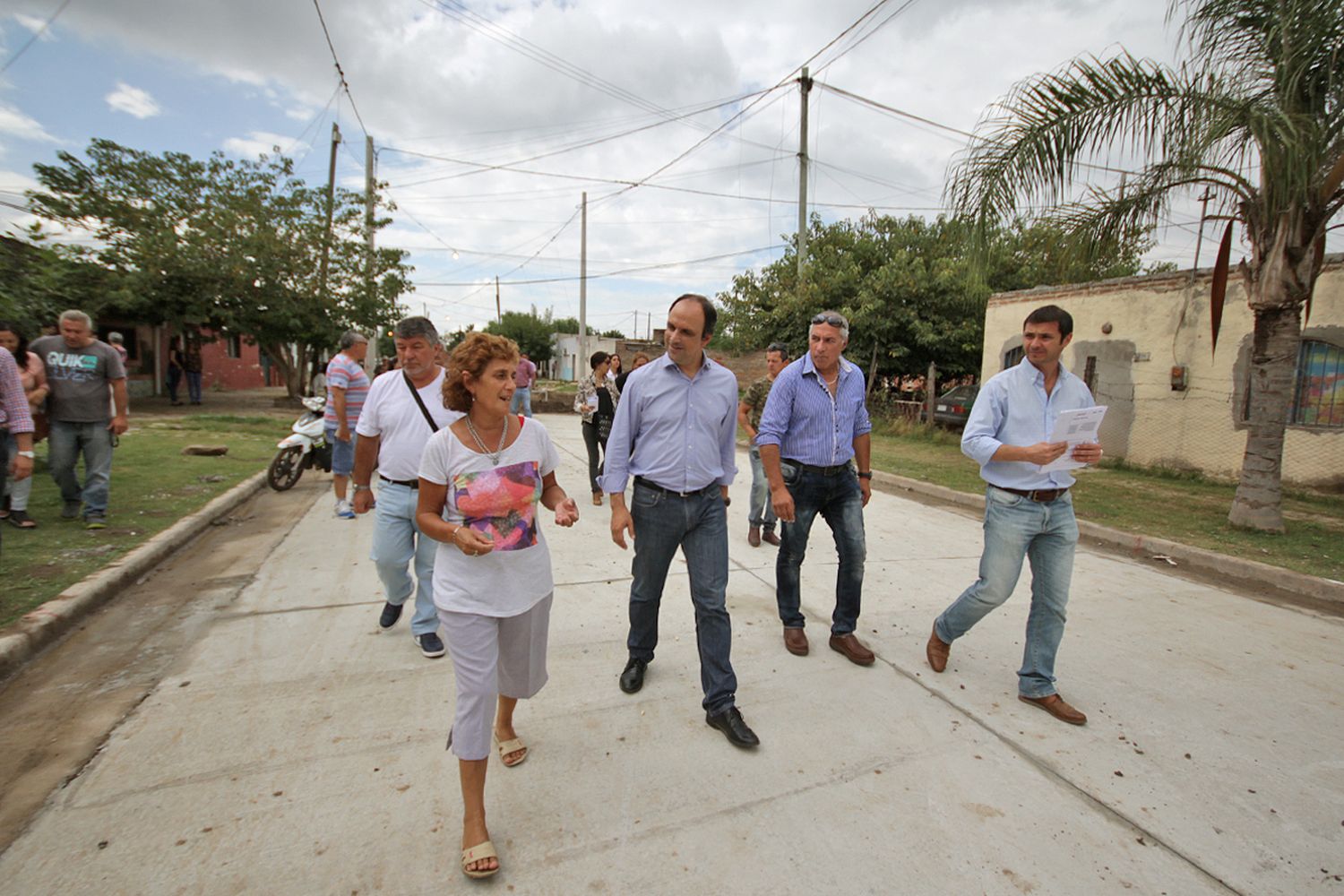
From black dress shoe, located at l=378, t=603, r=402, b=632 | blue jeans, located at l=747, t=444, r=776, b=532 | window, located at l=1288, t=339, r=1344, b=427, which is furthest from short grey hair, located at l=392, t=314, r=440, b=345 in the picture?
window, located at l=1288, t=339, r=1344, b=427

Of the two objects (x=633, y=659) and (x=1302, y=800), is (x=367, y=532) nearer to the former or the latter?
(x=633, y=659)

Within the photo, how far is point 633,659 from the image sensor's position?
3.36 meters

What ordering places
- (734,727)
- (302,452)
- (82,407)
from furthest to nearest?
(302,452)
(82,407)
(734,727)

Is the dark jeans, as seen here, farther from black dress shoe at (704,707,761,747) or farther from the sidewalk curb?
black dress shoe at (704,707,761,747)

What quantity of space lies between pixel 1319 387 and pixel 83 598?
1457 centimetres

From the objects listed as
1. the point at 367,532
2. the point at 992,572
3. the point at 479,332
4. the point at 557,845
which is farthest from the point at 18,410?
the point at 992,572

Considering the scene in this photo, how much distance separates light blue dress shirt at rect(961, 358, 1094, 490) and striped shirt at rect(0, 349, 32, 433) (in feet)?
20.3

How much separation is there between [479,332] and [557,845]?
1.80 m

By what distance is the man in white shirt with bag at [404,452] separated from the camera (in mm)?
3521

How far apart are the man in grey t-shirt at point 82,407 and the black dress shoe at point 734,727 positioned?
5490 mm

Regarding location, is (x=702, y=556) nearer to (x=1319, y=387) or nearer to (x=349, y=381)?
(x=349, y=381)

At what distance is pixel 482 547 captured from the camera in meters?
2.11

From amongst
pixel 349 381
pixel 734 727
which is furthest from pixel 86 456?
pixel 734 727

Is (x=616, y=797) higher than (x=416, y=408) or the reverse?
the reverse
